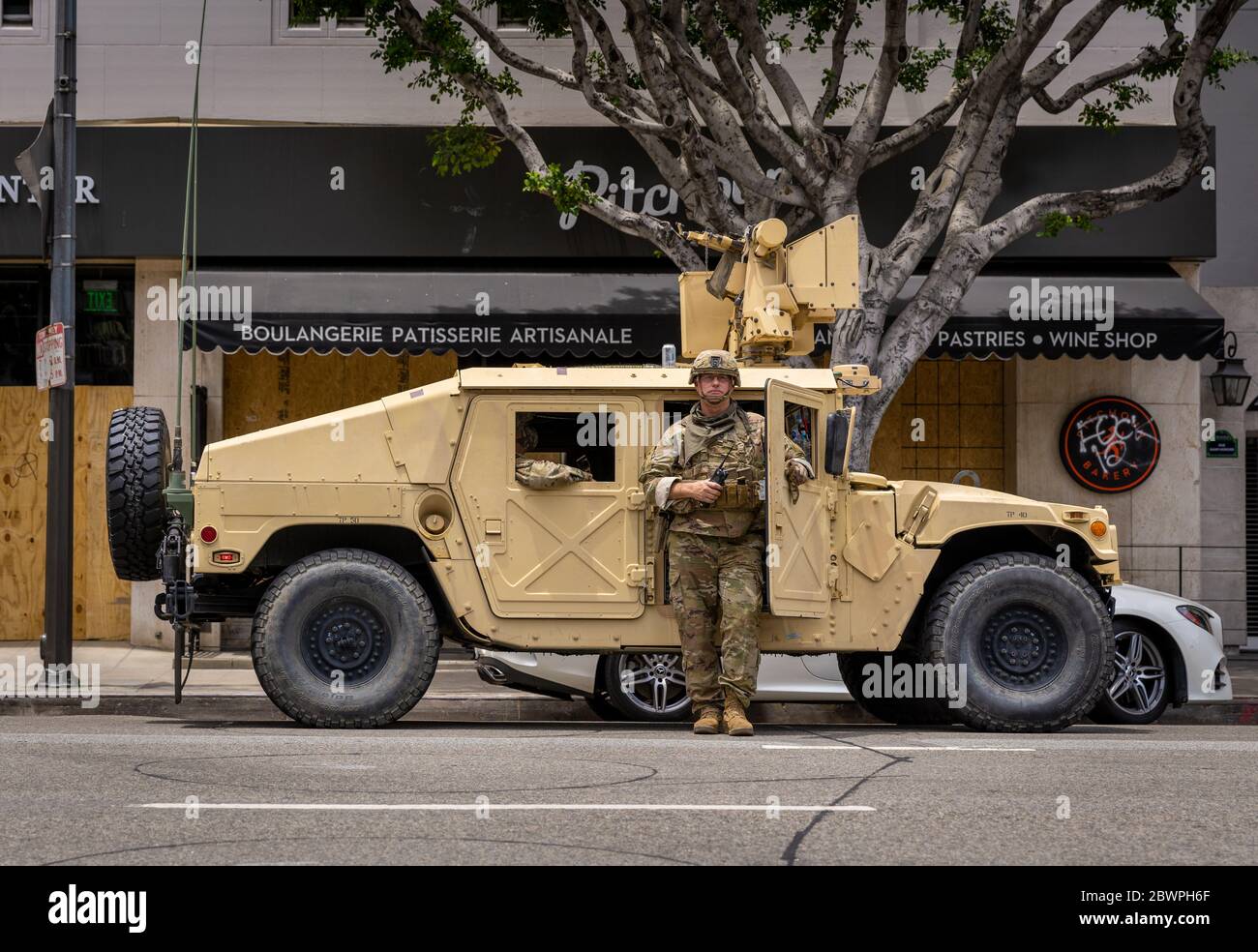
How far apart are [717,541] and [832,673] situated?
2467 millimetres

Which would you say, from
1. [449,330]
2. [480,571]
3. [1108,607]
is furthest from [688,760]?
[449,330]

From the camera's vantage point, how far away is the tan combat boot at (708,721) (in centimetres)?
919

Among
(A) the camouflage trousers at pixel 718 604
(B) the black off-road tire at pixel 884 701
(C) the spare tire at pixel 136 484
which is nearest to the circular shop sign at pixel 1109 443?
(B) the black off-road tire at pixel 884 701

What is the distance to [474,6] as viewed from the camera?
51.8ft

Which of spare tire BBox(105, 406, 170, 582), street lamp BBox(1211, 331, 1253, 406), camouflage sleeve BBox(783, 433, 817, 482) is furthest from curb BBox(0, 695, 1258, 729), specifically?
street lamp BBox(1211, 331, 1253, 406)

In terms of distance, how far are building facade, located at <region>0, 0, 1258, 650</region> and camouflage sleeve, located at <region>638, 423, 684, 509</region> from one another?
246 inches

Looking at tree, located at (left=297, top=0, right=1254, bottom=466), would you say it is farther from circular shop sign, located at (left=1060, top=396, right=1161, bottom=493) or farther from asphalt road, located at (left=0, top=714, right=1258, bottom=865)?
asphalt road, located at (left=0, top=714, right=1258, bottom=865)

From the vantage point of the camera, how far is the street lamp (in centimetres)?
1766

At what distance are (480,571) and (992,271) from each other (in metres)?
8.69

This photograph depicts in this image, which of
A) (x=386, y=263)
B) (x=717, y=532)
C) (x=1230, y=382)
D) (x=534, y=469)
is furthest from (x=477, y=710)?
(x=1230, y=382)

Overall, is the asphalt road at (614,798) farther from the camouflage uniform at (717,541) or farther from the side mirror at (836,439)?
the side mirror at (836,439)

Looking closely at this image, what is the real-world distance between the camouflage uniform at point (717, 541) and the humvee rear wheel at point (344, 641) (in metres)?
1.42

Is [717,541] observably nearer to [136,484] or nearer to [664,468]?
[664,468]

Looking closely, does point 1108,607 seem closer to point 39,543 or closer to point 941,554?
point 941,554
